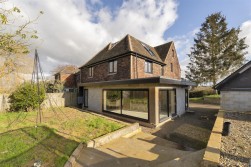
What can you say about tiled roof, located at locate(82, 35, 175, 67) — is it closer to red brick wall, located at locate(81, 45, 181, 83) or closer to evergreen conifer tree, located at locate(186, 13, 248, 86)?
red brick wall, located at locate(81, 45, 181, 83)

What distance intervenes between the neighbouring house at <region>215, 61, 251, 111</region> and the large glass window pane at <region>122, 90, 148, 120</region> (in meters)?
6.60

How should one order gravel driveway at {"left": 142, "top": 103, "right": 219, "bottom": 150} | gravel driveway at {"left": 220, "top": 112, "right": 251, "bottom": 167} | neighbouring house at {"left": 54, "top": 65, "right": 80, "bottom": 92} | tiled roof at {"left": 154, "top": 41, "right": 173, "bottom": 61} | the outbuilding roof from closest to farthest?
gravel driveway at {"left": 220, "top": 112, "right": 251, "bottom": 167}
gravel driveway at {"left": 142, "top": 103, "right": 219, "bottom": 150}
the outbuilding roof
tiled roof at {"left": 154, "top": 41, "right": 173, "bottom": 61}
neighbouring house at {"left": 54, "top": 65, "right": 80, "bottom": 92}

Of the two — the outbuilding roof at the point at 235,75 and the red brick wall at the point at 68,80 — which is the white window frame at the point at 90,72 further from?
the outbuilding roof at the point at 235,75

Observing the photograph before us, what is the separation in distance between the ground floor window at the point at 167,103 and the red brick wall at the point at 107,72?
12.4 feet

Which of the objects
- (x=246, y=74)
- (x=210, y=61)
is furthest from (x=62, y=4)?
(x=210, y=61)

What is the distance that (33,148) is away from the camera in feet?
15.9

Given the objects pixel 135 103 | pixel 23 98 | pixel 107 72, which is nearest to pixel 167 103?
pixel 135 103

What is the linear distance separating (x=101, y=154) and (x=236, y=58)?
93.5 ft

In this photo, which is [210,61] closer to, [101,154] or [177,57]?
[177,57]

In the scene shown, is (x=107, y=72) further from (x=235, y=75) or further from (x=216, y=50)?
(x=216, y=50)

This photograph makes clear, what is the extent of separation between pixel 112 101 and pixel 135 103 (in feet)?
8.62

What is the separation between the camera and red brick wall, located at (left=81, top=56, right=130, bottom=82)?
12.5m

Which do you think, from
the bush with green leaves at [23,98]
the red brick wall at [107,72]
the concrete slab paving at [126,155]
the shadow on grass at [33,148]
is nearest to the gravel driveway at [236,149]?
the concrete slab paving at [126,155]

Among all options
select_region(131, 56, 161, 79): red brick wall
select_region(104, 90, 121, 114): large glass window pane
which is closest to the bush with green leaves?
→ select_region(104, 90, 121, 114): large glass window pane
